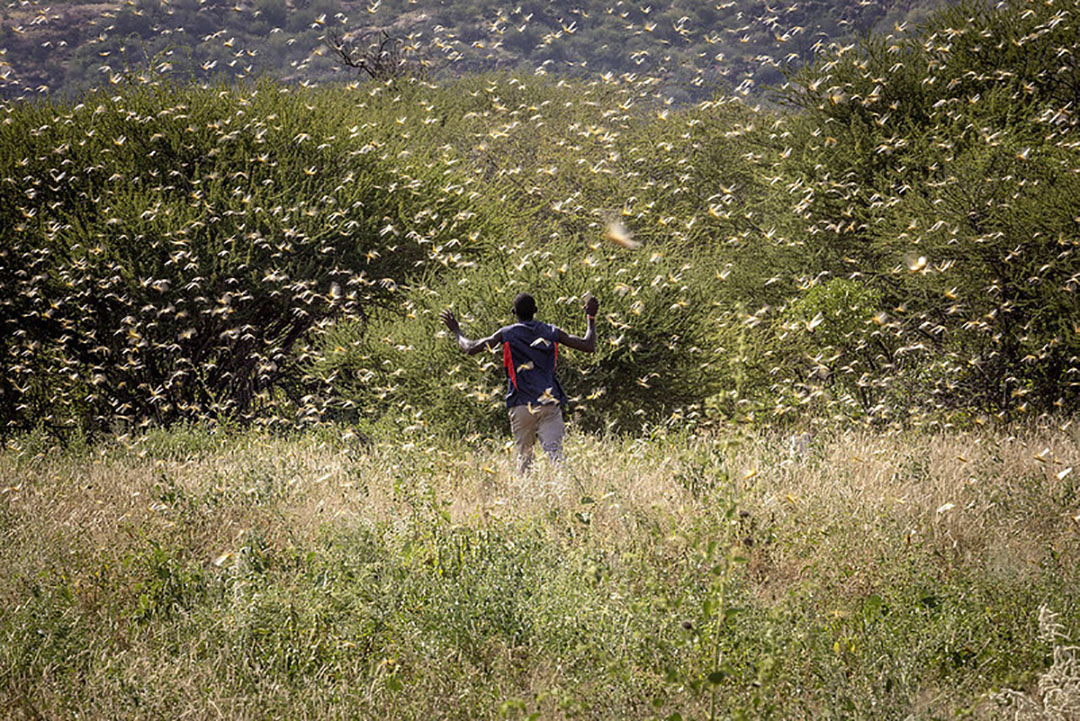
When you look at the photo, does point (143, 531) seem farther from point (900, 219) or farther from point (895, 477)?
point (900, 219)

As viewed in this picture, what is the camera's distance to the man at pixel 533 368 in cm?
763

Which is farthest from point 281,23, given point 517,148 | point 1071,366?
point 1071,366

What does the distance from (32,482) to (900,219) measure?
522 inches

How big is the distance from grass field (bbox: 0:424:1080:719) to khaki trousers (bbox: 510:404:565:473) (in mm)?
686

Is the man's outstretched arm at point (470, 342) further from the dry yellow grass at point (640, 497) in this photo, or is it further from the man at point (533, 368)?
the dry yellow grass at point (640, 497)

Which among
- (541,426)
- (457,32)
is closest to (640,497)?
(541,426)

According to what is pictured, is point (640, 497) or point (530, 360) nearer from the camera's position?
point (640, 497)

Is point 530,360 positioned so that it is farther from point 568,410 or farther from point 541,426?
point 568,410

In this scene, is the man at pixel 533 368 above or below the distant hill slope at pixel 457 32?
above

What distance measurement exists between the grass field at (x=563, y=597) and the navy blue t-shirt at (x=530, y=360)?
0.87 m

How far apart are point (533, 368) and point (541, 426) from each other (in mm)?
506

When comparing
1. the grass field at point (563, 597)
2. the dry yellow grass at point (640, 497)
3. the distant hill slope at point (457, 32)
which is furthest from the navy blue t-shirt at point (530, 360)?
the distant hill slope at point (457, 32)

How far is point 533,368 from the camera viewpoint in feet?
25.3

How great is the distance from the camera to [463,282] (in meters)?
13.9
